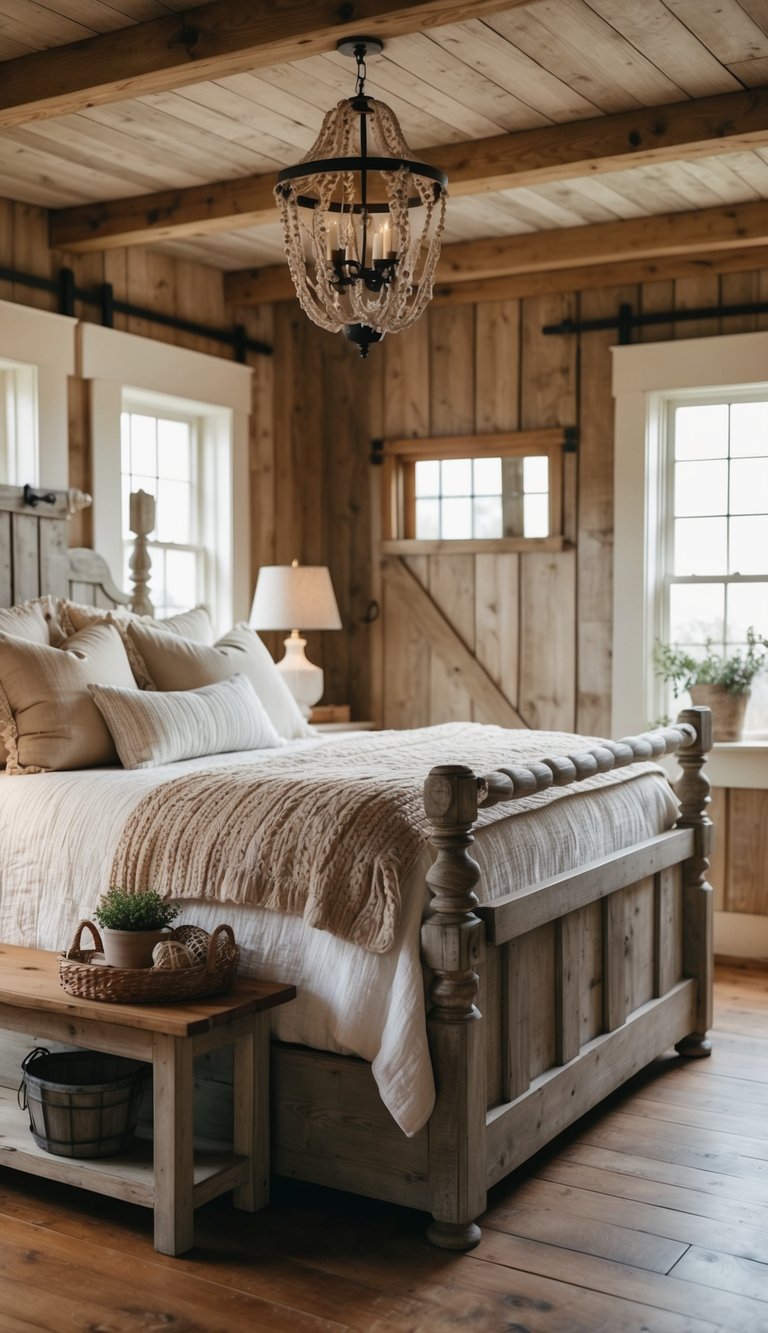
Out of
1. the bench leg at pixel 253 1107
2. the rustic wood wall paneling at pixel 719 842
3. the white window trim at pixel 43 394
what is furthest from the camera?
the rustic wood wall paneling at pixel 719 842

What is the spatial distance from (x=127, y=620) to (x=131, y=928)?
5.24ft

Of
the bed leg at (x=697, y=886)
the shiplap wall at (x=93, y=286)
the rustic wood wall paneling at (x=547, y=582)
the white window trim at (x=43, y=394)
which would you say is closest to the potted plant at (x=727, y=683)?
the rustic wood wall paneling at (x=547, y=582)

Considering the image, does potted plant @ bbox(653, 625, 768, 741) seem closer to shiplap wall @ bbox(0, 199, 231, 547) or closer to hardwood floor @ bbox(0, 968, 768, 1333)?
hardwood floor @ bbox(0, 968, 768, 1333)

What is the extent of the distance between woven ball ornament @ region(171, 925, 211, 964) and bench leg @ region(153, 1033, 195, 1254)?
0.19 meters

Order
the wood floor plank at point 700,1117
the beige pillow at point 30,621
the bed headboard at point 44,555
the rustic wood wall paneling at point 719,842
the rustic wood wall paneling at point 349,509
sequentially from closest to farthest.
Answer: the wood floor plank at point 700,1117 → the beige pillow at point 30,621 → the bed headboard at point 44,555 → the rustic wood wall paneling at point 719,842 → the rustic wood wall paneling at point 349,509

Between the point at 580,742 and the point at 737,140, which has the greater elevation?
the point at 737,140

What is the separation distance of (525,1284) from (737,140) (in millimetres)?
2958

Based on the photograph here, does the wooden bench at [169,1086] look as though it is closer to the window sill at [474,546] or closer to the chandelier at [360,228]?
the chandelier at [360,228]

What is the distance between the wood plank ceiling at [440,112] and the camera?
3146 mm

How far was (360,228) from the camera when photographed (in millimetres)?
3027

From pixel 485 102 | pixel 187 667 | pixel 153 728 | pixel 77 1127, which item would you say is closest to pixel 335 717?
pixel 187 667

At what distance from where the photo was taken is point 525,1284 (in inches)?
97.2

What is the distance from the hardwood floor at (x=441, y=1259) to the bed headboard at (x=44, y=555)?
2.06 metres

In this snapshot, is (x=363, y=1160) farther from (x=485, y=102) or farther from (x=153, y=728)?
(x=485, y=102)
